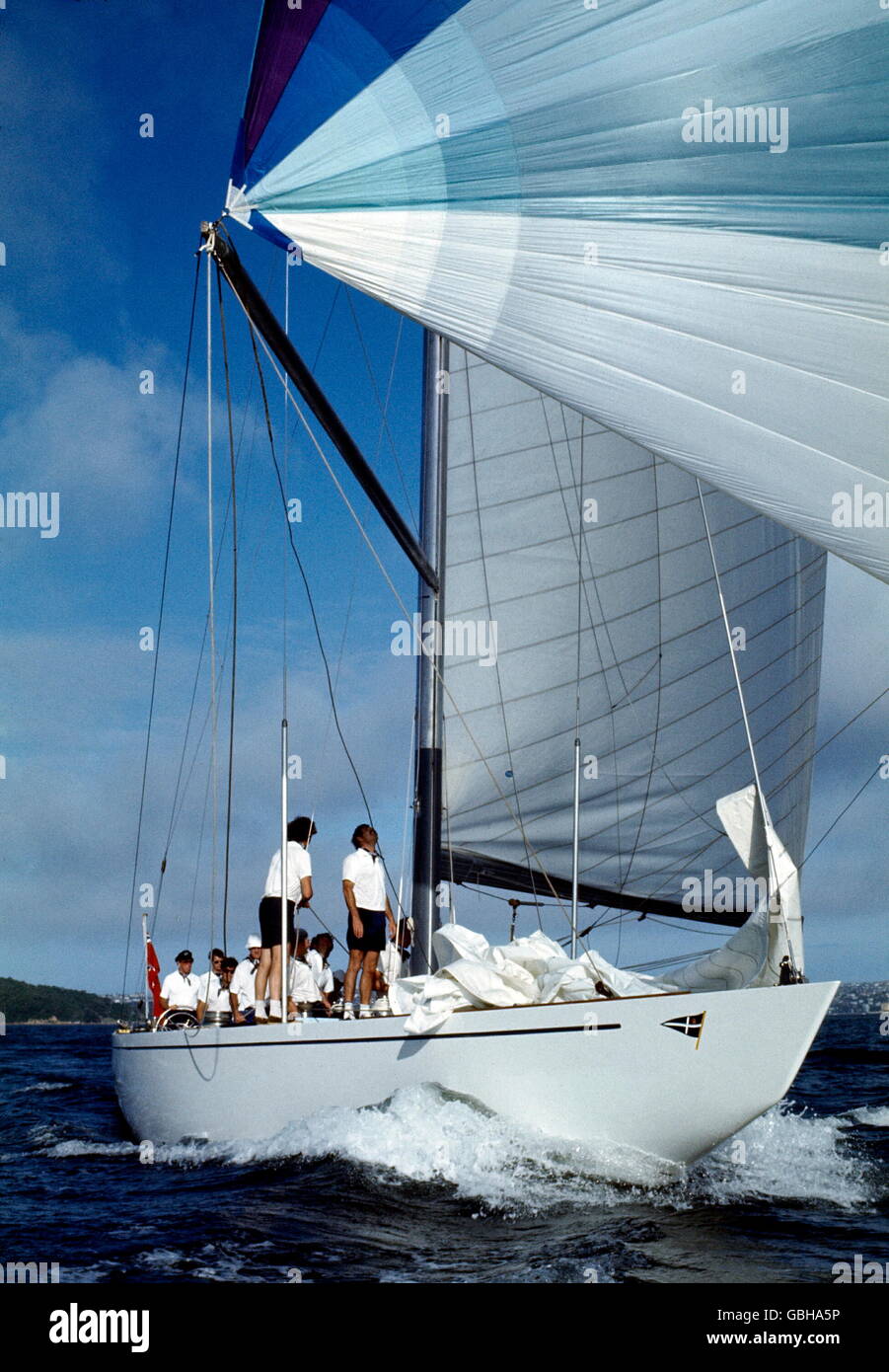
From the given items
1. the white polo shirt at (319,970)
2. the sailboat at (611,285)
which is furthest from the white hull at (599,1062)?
the white polo shirt at (319,970)

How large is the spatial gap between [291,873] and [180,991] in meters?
3.70

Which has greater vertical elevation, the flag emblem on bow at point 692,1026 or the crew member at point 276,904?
the crew member at point 276,904

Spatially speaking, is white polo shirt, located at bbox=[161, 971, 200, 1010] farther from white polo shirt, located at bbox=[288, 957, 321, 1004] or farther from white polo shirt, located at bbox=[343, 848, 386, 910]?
white polo shirt, located at bbox=[343, 848, 386, 910]

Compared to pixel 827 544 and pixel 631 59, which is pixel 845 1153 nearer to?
pixel 827 544

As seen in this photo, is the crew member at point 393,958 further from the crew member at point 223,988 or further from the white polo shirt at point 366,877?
the crew member at point 223,988

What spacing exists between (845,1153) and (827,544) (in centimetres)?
567

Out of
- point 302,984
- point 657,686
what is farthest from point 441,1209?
point 657,686

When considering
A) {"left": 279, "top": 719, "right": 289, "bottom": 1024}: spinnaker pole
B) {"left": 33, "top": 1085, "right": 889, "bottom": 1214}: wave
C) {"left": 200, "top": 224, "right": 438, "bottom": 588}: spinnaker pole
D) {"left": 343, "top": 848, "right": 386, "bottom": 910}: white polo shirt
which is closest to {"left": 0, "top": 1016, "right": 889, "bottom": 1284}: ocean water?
{"left": 33, "top": 1085, "right": 889, "bottom": 1214}: wave

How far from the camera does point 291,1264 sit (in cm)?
493

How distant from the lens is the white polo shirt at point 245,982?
10.0 m

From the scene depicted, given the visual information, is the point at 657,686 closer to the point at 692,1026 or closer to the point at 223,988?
the point at 223,988

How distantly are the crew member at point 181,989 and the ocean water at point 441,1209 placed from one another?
8.76ft

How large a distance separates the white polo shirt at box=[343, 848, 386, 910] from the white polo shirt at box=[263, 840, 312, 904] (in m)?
0.33
